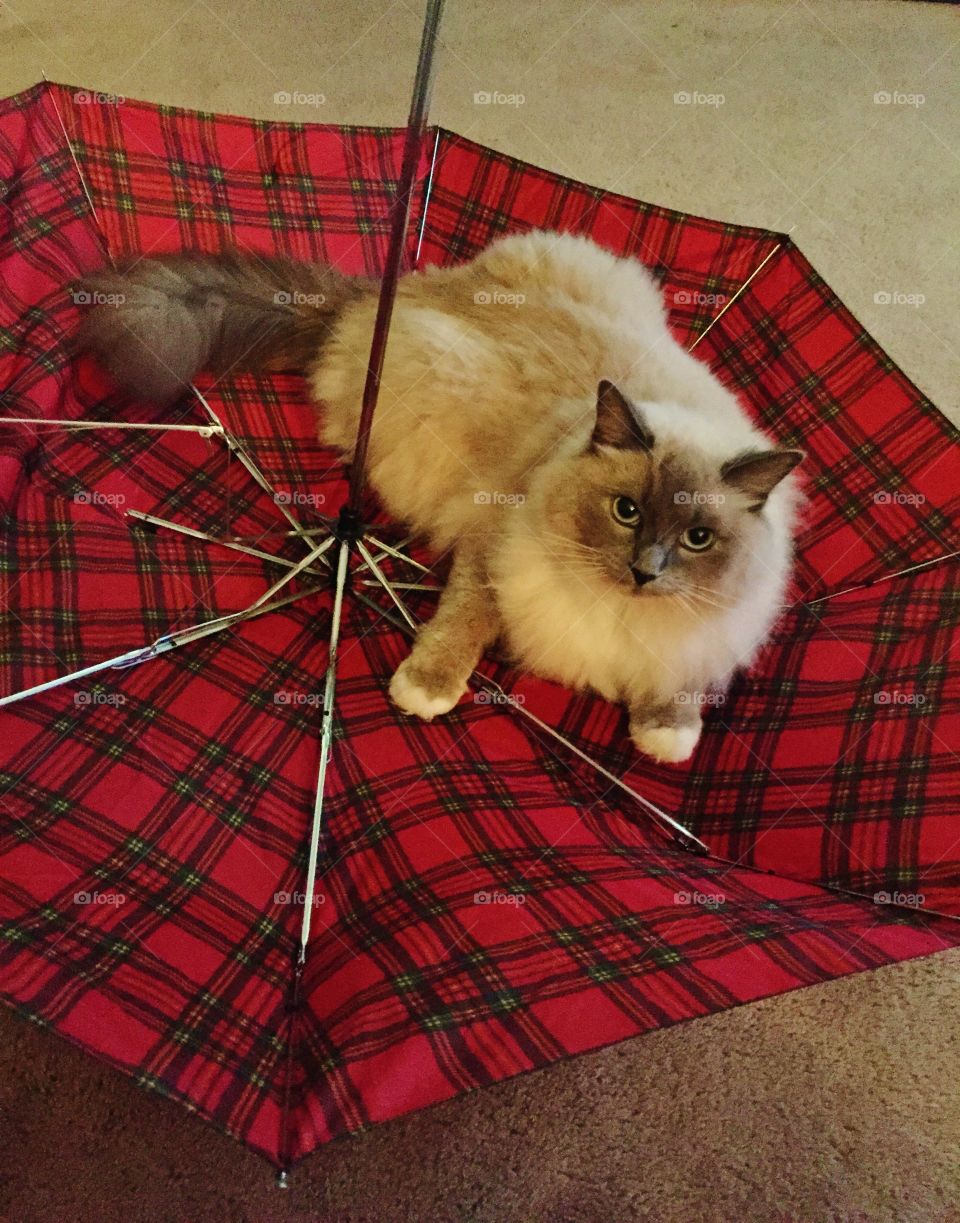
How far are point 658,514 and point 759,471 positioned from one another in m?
0.13

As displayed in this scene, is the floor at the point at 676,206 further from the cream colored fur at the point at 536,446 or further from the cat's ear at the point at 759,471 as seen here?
the cat's ear at the point at 759,471

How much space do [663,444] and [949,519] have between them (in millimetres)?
485

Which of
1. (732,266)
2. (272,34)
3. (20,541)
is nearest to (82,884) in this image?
(20,541)

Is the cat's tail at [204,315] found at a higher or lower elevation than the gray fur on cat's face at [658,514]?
higher

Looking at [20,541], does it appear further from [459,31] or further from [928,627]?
[459,31]

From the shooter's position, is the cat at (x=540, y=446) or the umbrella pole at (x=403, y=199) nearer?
the umbrella pole at (x=403, y=199)

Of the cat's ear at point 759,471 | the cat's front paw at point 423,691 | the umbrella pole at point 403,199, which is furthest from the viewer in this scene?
the cat's front paw at point 423,691

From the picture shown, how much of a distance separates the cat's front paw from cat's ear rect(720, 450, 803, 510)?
0.45 metres

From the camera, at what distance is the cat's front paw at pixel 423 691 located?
118 centimetres

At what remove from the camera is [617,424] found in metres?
1.14

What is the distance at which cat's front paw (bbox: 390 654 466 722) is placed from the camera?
1.18 metres

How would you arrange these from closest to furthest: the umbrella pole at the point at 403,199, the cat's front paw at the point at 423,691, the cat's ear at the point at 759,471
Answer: the umbrella pole at the point at 403,199, the cat's ear at the point at 759,471, the cat's front paw at the point at 423,691

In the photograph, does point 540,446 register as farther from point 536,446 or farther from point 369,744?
point 369,744

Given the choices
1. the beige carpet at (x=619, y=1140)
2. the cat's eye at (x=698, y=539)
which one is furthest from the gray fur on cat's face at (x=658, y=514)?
the beige carpet at (x=619, y=1140)
